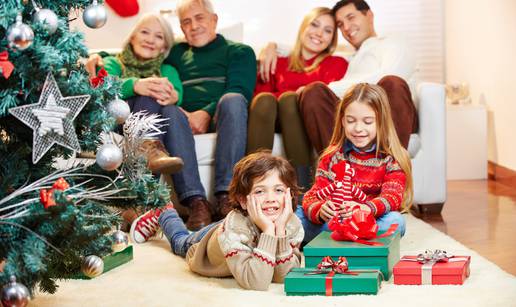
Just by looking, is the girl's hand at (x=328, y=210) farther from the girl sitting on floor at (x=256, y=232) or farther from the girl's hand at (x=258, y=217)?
the girl's hand at (x=258, y=217)

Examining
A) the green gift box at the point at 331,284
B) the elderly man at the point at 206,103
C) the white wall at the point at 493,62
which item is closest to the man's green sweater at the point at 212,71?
the elderly man at the point at 206,103

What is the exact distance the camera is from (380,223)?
287 cm

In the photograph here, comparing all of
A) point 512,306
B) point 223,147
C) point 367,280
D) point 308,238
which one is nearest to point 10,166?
point 367,280

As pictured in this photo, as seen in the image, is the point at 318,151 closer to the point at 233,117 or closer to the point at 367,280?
the point at 233,117

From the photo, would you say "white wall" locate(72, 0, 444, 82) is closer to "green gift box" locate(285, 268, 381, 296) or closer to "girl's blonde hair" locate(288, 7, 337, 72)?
"girl's blonde hair" locate(288, 7, 337, 72)

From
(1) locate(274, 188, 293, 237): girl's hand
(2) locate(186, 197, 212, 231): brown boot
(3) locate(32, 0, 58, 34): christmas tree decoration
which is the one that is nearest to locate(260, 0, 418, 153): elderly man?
(2) locate(186, 197, 212, 231): brown boot

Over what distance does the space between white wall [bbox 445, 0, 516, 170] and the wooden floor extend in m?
0.29

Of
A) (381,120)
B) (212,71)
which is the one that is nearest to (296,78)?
(212,71)

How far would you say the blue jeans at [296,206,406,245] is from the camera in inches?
113

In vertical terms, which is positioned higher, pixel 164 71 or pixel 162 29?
pixel 162 29

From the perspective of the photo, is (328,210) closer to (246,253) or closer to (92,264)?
(246,253)

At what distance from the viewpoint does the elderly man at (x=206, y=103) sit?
11.9ft

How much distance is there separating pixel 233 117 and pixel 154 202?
1.68 m

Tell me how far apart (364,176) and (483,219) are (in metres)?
0.87
